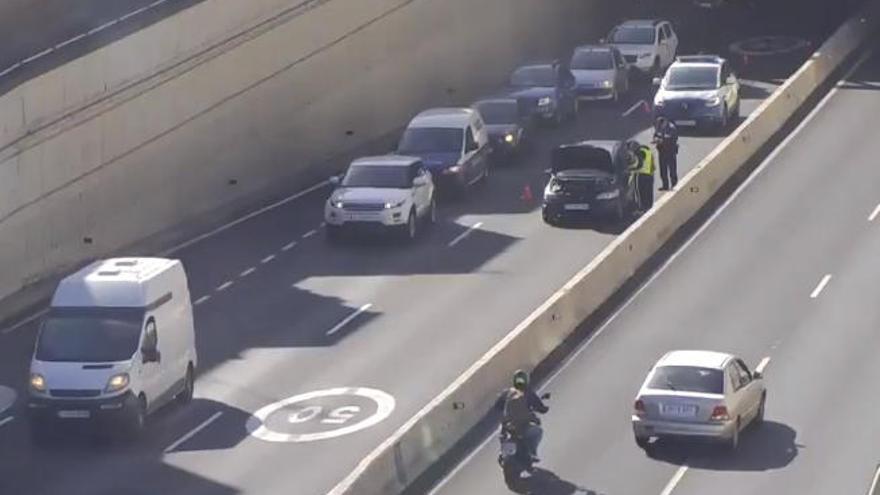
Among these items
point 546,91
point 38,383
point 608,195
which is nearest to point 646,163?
point 608,195

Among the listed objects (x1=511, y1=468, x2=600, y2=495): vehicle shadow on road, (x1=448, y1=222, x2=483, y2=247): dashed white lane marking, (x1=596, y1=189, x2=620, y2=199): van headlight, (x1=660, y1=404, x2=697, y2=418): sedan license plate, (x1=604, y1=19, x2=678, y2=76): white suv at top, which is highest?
(x1=660, y1=404, x2=697, y2=418): sedan license plate

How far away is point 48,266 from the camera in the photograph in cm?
4050

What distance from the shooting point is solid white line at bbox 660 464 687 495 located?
91.9 feet

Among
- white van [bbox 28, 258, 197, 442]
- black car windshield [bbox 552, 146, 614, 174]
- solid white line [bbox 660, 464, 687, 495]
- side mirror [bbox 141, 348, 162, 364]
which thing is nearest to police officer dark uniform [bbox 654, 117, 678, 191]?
black car windshield [bbox 552, 146, 614, 174]

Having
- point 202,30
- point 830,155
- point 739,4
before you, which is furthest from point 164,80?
point 739,4

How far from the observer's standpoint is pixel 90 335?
31844 mm

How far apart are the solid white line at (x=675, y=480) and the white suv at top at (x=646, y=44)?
3377cm

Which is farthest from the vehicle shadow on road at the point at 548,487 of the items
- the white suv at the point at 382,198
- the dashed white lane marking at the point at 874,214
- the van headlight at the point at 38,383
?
the dashed white lane marking at the point at 874,214

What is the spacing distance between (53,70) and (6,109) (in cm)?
185

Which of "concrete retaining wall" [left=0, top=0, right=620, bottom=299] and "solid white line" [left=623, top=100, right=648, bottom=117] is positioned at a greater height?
"concrete retaining wall" [left=0, top=0, right=620, bottom=299]

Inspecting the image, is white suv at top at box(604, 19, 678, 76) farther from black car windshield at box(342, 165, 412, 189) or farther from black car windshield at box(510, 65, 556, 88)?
black car windshield at box(342, 165, 412, 189)

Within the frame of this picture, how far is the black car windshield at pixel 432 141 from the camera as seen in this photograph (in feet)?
159

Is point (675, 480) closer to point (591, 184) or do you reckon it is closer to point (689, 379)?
point (689, 379)

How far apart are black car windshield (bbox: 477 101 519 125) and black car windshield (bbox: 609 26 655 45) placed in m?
11.0
